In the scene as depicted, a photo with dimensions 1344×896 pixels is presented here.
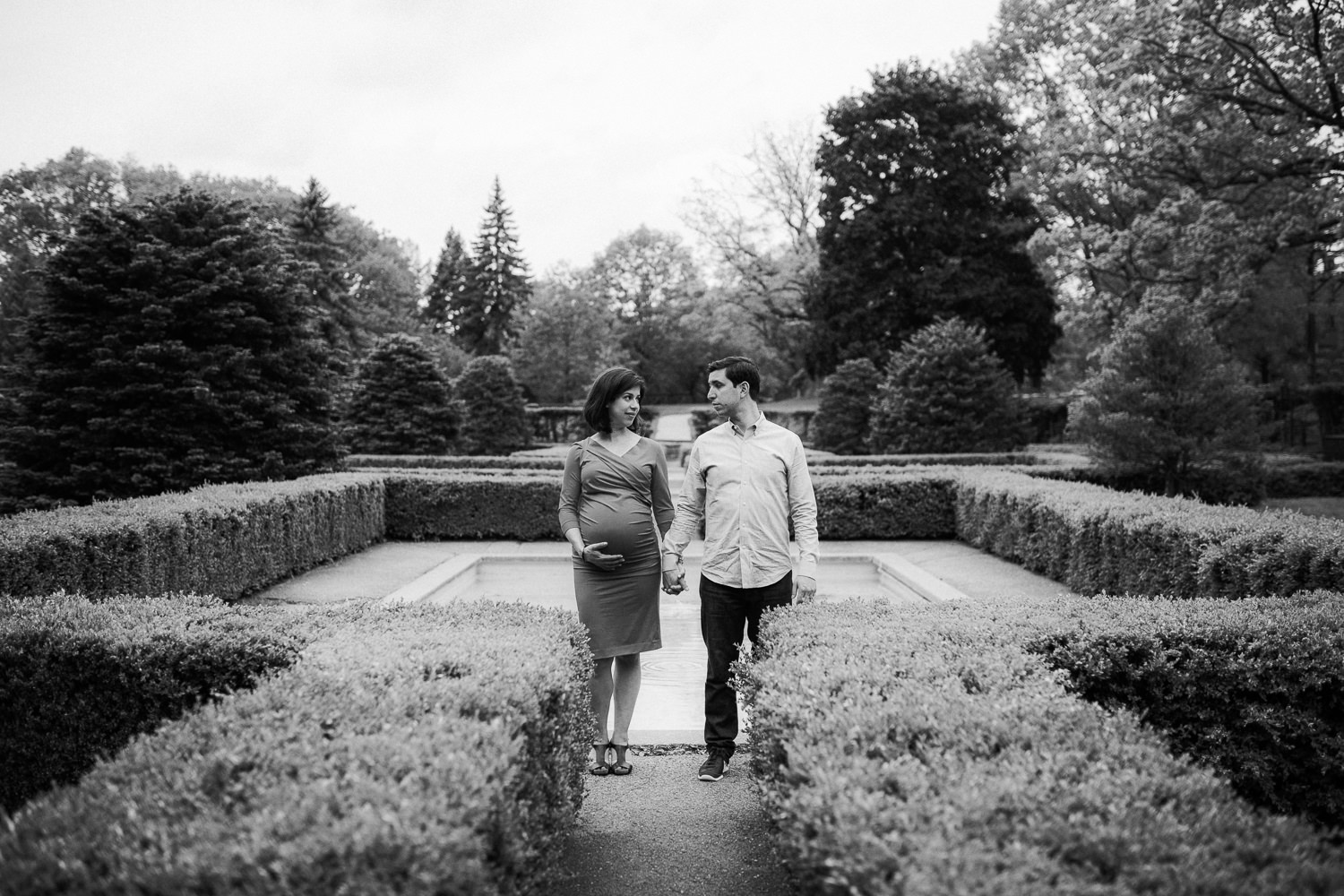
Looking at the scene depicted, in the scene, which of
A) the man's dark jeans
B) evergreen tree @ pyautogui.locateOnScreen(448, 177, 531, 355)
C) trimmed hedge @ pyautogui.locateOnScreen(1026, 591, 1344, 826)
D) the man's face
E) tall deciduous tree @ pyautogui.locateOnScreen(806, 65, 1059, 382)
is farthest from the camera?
evergreen tree @ pyautogui.locateOnScreen(448, 177, 531, 355)

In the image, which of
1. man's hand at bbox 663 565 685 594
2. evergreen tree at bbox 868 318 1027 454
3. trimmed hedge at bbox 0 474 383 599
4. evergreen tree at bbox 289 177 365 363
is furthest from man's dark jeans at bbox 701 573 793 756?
evergreen tree at bbox 289 177 365 363

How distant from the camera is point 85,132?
3556 centimetres

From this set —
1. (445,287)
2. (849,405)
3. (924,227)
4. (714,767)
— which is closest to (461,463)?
(849,405)

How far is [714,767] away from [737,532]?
1112mm

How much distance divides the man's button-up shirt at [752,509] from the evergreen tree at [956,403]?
15.9m

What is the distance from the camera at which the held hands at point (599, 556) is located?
13.2ft

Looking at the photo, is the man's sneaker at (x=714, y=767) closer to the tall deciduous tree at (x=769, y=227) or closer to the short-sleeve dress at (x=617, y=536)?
the short-sleeve dress at (x=617, y=536)

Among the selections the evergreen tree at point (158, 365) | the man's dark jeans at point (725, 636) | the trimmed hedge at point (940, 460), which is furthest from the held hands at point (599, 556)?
the trimmed hedge at point (940, 460)

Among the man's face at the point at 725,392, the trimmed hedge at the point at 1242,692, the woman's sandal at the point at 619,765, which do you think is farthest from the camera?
the woman's sandal at the point at 619,765

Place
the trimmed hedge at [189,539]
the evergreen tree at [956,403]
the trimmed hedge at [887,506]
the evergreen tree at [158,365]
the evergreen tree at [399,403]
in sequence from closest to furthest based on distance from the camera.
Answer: the trimmed hedge at [189,539]
the evergreen tree at [158,365]
the trimmed hedge at [887,506]
the evergreen tree at [956,403]
the evergreen tree at [399,403]

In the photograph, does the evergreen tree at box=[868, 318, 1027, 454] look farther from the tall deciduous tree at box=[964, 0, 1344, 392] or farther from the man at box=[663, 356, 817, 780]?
the man at box=[663, 356, 817, 780]

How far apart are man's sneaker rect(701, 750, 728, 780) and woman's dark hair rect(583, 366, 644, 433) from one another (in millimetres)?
1647

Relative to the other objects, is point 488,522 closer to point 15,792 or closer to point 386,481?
point 386,481

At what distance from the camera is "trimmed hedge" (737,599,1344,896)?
1.73m
